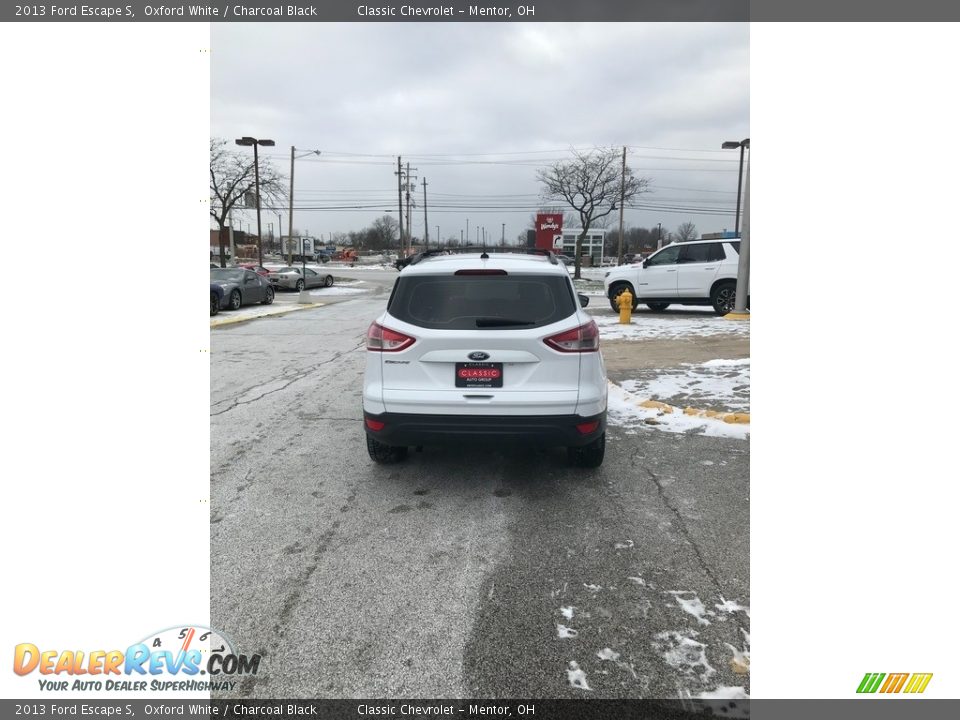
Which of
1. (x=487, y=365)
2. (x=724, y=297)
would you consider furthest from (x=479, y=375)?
(x=724, y=297)

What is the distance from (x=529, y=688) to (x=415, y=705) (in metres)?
0.44

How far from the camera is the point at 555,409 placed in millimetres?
3816

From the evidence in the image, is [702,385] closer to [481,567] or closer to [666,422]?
[666,422]

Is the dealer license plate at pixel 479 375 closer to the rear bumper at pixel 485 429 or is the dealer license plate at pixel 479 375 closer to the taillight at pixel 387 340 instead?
the rear bumper at pixel 485 429

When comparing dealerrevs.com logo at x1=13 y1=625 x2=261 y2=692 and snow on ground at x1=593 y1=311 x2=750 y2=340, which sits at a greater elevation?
snow on ground at x1=593 y1=311 x2=750 y2=340

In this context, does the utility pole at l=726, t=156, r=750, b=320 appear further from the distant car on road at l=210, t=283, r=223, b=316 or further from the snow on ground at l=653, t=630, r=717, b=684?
the distant car on road at l=210, t=283, r=223, b=316

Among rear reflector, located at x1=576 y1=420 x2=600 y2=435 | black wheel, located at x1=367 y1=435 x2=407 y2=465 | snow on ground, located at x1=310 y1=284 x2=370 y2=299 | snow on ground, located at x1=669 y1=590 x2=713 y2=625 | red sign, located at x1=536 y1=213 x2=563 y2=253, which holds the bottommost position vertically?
snow on ground, located at x1=669 y1=590 x2=713 y2=625

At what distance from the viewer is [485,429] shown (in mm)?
3811

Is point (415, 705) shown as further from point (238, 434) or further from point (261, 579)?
point (238, 434)

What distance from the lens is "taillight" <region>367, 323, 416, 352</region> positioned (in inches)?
154

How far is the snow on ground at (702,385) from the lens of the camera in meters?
6.30

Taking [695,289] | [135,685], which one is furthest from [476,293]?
[695,289]

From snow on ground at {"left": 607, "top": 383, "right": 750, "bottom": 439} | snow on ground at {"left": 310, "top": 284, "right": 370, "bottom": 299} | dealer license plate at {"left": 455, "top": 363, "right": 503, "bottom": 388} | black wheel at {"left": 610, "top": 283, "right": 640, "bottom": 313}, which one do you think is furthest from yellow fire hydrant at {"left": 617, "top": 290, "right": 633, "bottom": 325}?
snow on ground at {"left": 310, "top": 284, "right": 370, "bottom": 299}

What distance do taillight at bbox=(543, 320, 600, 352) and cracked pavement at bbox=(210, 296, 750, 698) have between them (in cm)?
102
